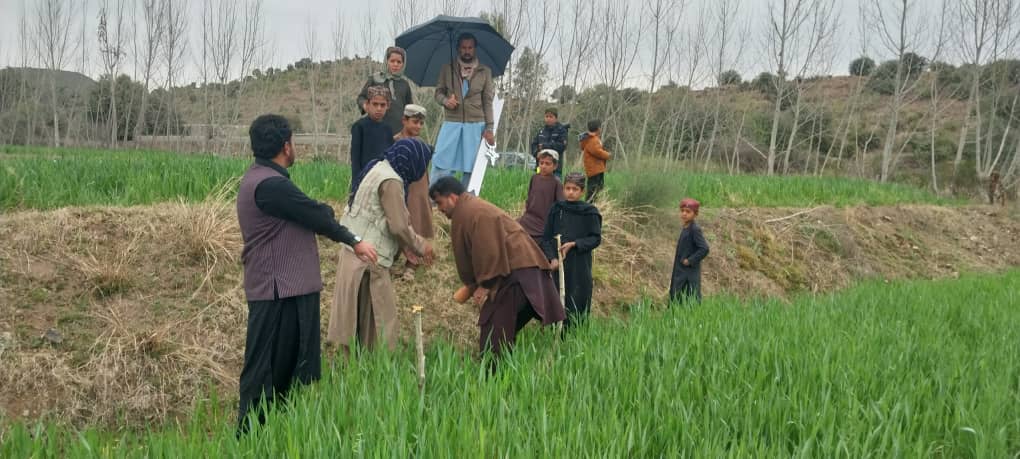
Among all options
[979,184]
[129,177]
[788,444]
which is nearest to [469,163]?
[129,177]

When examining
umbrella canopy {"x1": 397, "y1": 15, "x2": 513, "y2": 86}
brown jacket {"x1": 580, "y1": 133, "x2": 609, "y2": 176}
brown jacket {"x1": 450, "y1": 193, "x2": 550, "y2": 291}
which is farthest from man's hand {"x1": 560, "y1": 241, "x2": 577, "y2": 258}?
brown jacket {"x1": 580, "y1": 133, "x2": 609, "y2": 176}

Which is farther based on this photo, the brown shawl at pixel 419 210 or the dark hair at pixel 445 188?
the brown shawl at pixel 419 210

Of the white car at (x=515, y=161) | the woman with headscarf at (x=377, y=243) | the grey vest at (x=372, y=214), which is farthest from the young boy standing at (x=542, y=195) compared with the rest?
the white car at (x=515, y=161)

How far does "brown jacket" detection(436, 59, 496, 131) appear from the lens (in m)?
6.35

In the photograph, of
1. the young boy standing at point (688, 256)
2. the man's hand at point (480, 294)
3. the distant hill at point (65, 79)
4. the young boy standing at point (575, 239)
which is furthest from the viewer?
the distant hill at point (65, 79)

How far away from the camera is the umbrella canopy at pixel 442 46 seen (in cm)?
657

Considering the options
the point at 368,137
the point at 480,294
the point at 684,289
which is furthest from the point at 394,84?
the point at 684,289

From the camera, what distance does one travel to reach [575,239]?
485 cm

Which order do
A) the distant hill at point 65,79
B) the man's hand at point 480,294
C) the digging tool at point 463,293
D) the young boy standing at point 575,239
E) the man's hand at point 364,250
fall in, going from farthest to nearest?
the distant hill at point 65,79, the young boy standing at point 575,239, the man's hand at point 480,294, the digging tool at point 463,293, the man's hand at point 364,250

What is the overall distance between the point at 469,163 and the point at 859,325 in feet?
11.5

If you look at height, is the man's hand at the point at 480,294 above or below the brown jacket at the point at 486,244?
below

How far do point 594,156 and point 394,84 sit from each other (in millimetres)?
2645

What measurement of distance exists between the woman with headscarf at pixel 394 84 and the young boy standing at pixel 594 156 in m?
2.30

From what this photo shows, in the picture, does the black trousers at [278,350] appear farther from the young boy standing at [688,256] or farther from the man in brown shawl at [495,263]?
the young boy standing at [688,256]
